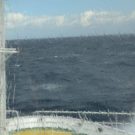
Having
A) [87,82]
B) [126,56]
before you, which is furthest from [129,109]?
[126,56]

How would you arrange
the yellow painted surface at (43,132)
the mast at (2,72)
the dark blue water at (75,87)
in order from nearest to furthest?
the mast at (2,72) → the yellow painted surface at (43,132) → the dark blue water at (75,87)

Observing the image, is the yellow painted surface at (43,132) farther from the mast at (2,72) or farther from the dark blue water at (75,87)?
the dark blue water at (75,87)

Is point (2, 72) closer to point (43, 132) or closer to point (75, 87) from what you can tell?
point (43, 132)

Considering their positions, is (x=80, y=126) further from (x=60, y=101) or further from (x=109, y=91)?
(x=109, y=91)

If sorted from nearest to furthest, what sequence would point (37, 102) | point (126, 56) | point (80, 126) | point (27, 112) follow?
point (80, 126) < point (27, 112) < point (37, 102) < point (126, 56)

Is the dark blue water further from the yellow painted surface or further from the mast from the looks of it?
the mast

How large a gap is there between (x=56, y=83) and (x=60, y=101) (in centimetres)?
2295

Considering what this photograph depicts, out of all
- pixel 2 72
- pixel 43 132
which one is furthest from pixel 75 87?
pixel 2 72

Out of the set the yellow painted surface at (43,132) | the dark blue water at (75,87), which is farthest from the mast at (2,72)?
the dark blue water at (75,87)

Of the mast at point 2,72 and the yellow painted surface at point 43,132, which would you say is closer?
the mast at point 2,72

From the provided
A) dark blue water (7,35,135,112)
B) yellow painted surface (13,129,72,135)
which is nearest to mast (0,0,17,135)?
yellow painted surface (13,129,72,135)

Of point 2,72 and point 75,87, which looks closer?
point 2,72

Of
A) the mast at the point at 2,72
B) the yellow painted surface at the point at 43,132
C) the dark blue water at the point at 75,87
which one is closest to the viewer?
the mast at the point at 2,72

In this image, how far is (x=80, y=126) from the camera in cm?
4428
